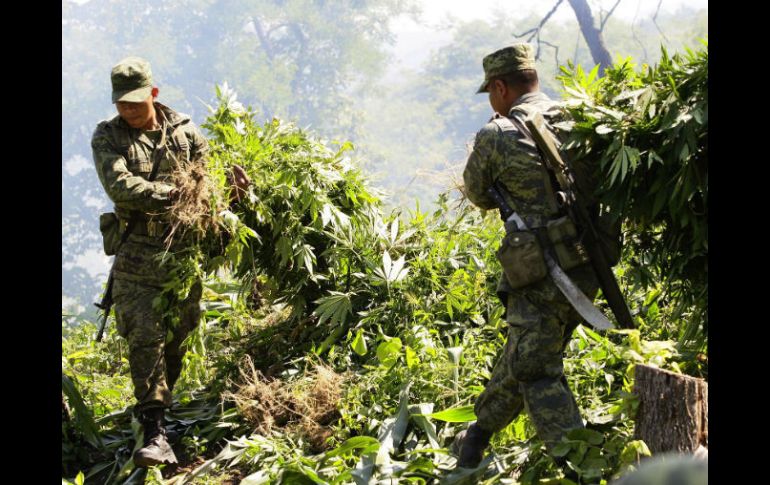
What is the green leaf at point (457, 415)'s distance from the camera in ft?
15.9

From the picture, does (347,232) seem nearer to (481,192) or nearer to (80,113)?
(481,192)

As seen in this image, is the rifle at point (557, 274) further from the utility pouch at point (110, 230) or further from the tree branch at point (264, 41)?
the tree branch at point (264, 41)

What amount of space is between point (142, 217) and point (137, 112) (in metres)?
0.64

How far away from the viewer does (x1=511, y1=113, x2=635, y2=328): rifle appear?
4.12 meters

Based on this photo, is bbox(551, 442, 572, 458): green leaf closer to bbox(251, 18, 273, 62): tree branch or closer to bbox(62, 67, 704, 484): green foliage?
bbox(62, 67, 704, 484): green foliage

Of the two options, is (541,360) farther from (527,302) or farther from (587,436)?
(587,436)

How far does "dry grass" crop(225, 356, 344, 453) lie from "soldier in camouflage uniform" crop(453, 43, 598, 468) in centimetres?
121

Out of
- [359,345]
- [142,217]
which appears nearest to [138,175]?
[142,217]

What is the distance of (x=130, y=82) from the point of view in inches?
211

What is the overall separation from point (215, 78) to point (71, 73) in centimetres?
1051

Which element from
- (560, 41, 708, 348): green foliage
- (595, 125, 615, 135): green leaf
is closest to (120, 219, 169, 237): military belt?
(560, 41, 708, 348): green foliage

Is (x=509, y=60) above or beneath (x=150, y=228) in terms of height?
above

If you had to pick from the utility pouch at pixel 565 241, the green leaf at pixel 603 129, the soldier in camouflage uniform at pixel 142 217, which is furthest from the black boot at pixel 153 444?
the green leaf at pixel 603 129

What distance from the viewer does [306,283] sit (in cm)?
630
